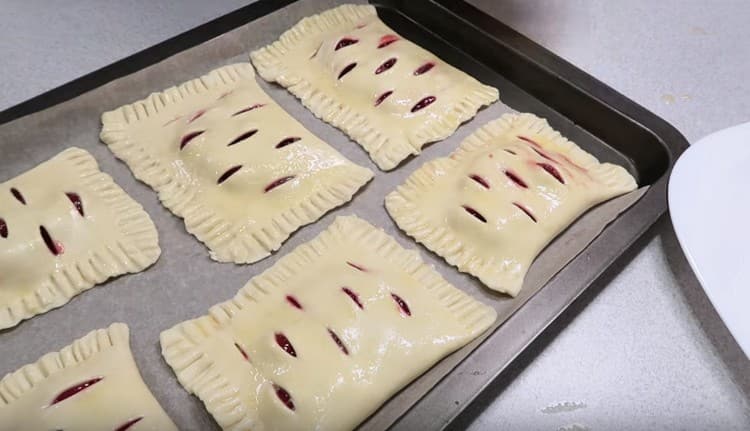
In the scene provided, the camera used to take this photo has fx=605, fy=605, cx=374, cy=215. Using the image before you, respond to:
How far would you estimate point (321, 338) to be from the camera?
1384 millimetres

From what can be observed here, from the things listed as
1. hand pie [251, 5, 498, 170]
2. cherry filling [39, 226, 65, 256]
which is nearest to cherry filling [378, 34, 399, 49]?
hand pie [251, 5, 498, 170]

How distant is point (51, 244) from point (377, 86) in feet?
3.42

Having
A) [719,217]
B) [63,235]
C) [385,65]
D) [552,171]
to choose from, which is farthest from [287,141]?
[719,217]

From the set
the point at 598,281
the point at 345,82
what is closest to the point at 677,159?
the point at 598,281

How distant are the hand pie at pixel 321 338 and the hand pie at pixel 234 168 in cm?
14

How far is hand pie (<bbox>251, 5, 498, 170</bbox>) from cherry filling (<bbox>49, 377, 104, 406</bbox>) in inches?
37.5

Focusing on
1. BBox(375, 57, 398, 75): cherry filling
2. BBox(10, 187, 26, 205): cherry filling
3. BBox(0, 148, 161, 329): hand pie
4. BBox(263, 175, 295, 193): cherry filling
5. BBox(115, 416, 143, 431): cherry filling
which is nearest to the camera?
BBox(115, 416, 143, 431): cherry filling

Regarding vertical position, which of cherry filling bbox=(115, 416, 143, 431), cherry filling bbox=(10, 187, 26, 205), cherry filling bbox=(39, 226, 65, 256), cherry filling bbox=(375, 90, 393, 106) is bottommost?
cherry filling bbox=(115, 416, 143, 431)

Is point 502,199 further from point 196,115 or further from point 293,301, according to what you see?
point 196,115

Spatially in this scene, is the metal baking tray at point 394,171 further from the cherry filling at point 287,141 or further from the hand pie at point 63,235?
the cherry filling at point 287,141

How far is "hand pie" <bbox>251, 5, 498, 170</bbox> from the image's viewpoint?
1.88m

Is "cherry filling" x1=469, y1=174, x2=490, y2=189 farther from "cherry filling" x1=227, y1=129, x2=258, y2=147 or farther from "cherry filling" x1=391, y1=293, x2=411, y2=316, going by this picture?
"cherry filling" x1=227, y1=129, x2=258, y2=147

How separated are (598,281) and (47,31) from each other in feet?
6.73

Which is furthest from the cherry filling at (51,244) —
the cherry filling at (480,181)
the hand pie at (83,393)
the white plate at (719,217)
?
the white plate at (719,217)
